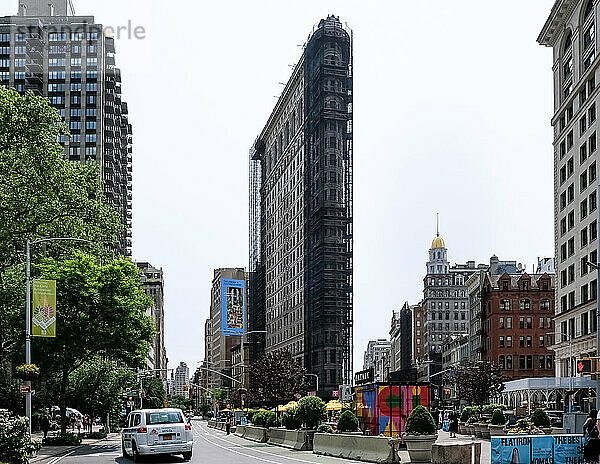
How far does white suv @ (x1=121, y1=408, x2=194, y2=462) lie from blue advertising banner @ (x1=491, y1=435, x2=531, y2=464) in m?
13.8

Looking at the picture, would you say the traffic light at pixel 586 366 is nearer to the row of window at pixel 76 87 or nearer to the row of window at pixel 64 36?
the row of window at pixel 76 87

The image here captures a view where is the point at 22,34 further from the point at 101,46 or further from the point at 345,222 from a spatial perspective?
the point at 345,222

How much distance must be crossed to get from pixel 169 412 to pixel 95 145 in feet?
378

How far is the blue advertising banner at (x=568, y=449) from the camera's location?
2456 centimetres

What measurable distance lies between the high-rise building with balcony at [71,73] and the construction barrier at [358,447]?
108 meters

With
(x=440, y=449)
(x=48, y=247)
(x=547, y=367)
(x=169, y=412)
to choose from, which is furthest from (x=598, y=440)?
(x=547, y=367)

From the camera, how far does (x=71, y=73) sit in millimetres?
146875

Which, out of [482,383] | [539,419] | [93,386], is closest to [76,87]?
[482,383]

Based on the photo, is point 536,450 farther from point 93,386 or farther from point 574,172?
point 574,172

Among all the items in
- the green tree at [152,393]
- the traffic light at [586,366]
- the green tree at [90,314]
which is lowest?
the green tree at [152,393]

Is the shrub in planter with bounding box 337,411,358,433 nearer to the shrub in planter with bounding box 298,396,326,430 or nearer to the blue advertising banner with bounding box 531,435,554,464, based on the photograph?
the shrub in planter with bounding box 298,396,326,430

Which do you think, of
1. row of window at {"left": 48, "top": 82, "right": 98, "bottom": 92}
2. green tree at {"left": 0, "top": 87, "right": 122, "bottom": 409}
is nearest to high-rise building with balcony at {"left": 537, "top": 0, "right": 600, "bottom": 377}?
green tree at {"left": 0, "top": 87, "right": 122, "bottom": 409}

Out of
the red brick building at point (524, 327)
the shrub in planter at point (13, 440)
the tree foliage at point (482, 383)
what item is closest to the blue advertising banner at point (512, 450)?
the shrub in planter at point (13, 440)

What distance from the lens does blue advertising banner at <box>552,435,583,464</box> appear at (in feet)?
80.6
